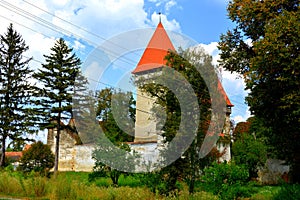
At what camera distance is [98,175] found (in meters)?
19.8

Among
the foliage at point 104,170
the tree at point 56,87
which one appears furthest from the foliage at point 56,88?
the foliage at point 104,170

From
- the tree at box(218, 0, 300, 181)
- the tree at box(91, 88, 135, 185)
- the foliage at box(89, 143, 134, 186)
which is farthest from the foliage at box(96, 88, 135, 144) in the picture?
→ the tree at box(218, 0, 300, 181)

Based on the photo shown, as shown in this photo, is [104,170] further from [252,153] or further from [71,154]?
[252,153]

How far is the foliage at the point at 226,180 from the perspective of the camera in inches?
413

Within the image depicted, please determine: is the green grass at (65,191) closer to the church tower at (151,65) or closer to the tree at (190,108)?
the tree at (190,108)

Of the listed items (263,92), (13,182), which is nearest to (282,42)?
(263,92)

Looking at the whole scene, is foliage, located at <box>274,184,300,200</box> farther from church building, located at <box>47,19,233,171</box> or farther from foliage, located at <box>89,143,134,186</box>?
foliage, located at <box>89,143,134,186</box>

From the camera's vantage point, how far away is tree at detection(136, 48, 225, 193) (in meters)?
14.0

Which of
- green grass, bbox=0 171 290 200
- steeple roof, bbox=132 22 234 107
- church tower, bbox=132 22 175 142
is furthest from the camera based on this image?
steeple roof, bbox=132 22 234 107

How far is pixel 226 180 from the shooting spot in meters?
10.8

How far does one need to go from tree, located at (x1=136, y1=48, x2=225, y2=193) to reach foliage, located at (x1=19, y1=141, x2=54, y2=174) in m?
20.9

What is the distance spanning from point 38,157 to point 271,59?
28.1 m

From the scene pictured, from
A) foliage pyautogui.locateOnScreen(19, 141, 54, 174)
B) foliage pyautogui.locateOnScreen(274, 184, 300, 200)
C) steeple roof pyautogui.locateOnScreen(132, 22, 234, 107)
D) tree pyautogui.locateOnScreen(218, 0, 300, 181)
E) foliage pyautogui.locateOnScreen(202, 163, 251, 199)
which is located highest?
steeple roof pyautogui.locateOnScreen(132, 22, 234, 107)

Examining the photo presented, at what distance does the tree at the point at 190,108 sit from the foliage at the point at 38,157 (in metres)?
20.9
